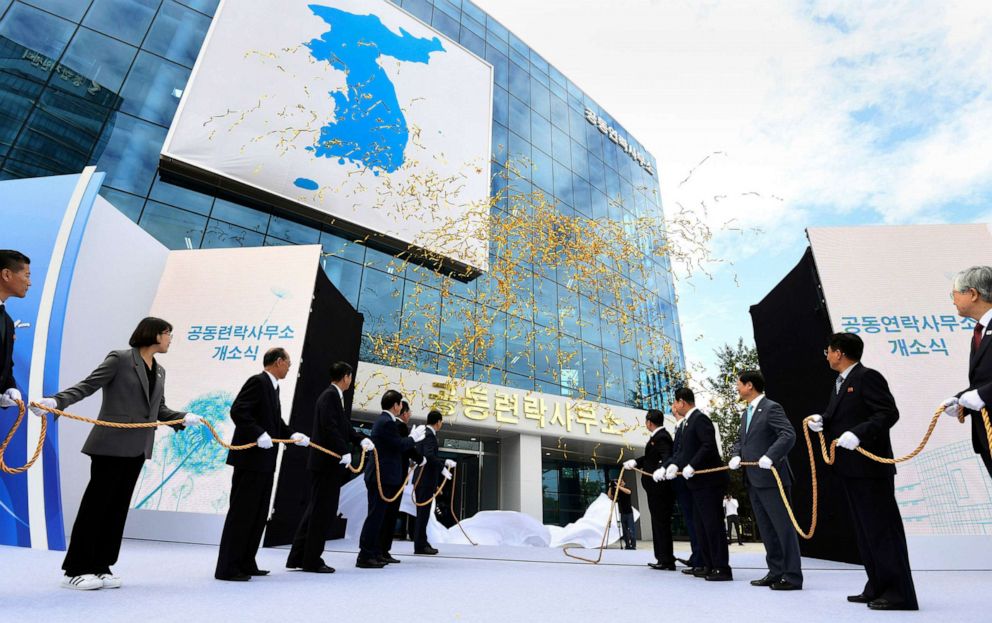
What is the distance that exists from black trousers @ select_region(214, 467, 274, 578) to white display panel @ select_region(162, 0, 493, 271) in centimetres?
702

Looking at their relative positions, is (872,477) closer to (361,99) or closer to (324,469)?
(324,469)

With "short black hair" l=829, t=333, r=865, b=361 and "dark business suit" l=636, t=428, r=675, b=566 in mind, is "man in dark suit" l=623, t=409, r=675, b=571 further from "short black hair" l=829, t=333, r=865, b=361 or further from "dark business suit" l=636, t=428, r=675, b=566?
"short black hair" l=829, t=333, r=865, b=361

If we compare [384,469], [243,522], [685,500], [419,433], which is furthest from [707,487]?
[243,522]

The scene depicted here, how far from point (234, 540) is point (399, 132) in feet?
38.2

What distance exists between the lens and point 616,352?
54.5ft

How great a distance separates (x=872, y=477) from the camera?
2.77 meters

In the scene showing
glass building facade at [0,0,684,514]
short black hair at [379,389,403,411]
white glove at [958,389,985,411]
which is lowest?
white glove at [958,389,985,411]

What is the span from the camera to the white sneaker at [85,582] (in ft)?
8.72

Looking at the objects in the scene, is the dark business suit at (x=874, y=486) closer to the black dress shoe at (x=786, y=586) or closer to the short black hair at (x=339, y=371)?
the black dress shoe at (x=786, y=586)

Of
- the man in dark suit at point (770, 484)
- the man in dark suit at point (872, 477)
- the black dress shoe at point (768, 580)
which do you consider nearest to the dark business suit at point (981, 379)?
the man in dark suit at point (872, 477)

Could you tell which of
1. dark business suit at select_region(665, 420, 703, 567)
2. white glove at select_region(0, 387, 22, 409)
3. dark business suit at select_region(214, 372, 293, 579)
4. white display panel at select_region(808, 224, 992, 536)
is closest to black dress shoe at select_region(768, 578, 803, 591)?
dark business suit at select_region(665, 420, 703, 567)

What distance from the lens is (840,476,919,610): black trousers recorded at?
2631 mm

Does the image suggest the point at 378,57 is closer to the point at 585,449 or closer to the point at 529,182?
the point at 529,182

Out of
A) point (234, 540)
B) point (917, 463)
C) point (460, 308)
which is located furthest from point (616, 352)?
point (234, 540)
